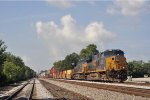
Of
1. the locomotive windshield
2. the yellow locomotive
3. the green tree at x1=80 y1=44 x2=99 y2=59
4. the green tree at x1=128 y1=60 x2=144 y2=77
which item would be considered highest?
the green tree at x1=80 y1=44 x2=99 y2=59

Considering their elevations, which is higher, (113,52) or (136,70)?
(136,70)

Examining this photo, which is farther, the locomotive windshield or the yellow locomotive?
the locomotive windshield

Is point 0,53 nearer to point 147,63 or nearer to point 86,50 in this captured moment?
point 86,50

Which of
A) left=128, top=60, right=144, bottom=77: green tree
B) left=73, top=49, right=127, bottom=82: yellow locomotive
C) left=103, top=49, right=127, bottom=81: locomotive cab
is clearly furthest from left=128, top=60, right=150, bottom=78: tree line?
left=103, top=49, right=127, bottom=81: locomotive cab

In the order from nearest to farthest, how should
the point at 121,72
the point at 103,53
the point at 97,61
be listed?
the point at 121,72, the point at 103,53, the point at 97,61

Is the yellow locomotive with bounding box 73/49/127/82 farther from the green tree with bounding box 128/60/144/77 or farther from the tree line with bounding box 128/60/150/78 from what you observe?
the green tree with bounding box 128/60/144/77

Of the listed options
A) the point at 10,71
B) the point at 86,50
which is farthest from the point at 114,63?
the point at 86,50

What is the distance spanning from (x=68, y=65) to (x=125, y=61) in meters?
144

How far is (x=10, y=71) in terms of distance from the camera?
281 feet

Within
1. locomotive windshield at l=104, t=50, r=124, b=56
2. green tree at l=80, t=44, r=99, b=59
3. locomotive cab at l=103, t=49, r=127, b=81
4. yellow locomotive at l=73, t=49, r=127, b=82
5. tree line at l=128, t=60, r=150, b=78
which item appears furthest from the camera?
green tree at l=80, t=44, r=99, b=59

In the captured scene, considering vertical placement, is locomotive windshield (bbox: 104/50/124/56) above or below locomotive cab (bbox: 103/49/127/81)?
above

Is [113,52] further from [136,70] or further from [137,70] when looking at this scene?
[137,70]

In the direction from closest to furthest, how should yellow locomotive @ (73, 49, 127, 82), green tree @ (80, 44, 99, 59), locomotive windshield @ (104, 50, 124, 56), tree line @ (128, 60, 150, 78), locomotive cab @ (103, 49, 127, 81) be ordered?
locomotive cab @ (103, 49, 127, 81)
yellow locomotive @ (73, 49, 127, 82)
locomotive windshield @ (104, 50, 124, 56)
tree line @ (128, 60, 150, 78)
green tree @ (80, 44, 99, 59)

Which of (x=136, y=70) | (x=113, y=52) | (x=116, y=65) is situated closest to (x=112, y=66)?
(x=116, y=65)
